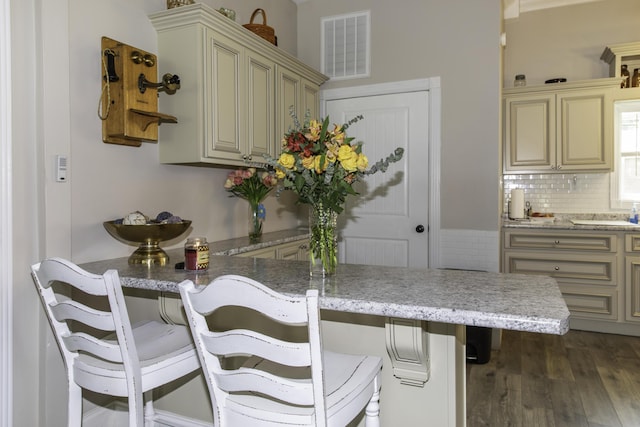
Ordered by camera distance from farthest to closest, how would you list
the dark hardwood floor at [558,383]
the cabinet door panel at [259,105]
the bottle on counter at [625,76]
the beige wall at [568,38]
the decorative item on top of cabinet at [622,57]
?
the beige wall at [568,38]
the bottle on counter at [625,76]
the decorative item on top of cabinet at [622,57]
the cabinet door panel at [259,105]
the dark hardwood floor at [558,383]

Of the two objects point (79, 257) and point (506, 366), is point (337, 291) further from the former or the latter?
point (506, 366)

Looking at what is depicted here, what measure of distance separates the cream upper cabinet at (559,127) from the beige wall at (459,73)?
1054 millimetres

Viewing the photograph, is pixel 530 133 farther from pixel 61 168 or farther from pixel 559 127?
pixel 61 168

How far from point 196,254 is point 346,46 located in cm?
288

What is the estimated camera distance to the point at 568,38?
4387 millimetres

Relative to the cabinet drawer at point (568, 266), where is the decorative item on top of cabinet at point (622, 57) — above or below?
above

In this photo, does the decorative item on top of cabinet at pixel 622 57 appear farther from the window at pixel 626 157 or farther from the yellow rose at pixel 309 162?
the yellow rose at pixel 309 162

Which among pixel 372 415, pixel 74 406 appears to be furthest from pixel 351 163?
pixel 74 406

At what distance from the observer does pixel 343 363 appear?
1352 mm

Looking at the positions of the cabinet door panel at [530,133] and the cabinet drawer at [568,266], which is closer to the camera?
the cabinet drawer at [568,266]

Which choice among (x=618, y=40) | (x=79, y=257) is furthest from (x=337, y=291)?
(x=618, y=40)

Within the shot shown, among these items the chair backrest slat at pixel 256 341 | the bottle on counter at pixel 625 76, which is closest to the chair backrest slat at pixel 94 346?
the chair backrest slat at pixel 256 341

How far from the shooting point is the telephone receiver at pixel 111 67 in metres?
2.13

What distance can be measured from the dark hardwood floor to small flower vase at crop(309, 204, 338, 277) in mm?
1472
